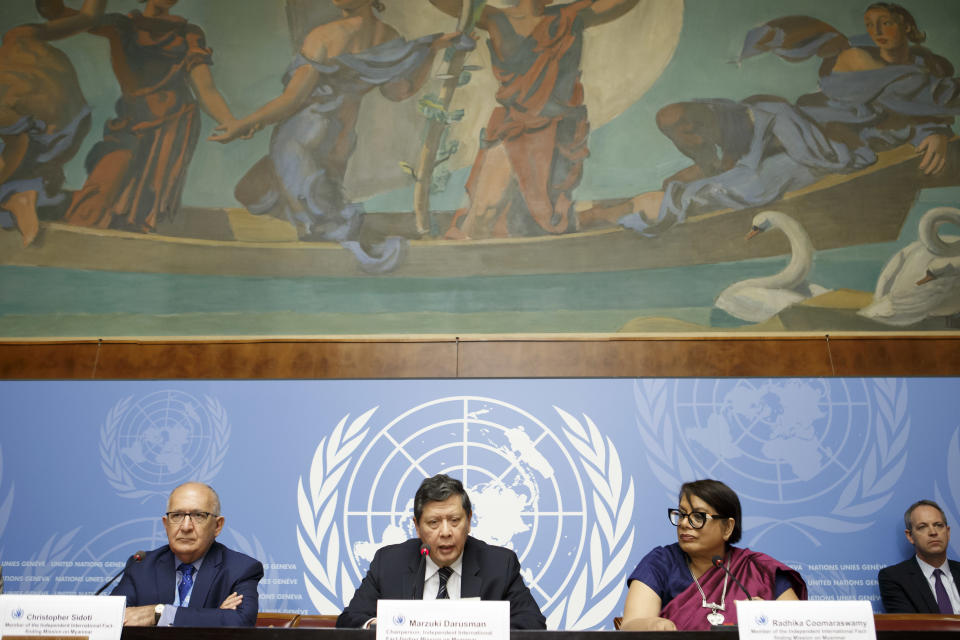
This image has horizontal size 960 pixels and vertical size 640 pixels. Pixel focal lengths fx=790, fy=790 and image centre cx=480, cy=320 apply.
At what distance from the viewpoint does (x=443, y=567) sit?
3.02 meters

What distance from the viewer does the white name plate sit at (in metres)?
2.12

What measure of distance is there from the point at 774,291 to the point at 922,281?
1.00 meters

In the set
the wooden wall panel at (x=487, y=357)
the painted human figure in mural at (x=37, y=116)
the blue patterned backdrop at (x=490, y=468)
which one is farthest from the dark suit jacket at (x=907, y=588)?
the painted human figure in mural at (x=37, y=116)

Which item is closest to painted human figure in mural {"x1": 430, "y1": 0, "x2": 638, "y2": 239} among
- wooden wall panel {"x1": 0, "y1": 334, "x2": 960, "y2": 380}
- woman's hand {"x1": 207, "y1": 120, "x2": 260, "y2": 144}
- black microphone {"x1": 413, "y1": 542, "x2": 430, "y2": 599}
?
wooden wall panel {"x1": 0, "y1": 334, "x2": 960, "y2": 380}

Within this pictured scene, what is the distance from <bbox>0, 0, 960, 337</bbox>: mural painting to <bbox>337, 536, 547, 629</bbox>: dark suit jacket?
2.43 m

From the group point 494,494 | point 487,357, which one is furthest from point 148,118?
point 494,494

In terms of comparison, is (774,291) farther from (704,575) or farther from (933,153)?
(704,575)

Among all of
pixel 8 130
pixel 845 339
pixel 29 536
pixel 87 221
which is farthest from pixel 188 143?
pixel 845 339

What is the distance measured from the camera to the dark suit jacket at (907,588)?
14.2 ft

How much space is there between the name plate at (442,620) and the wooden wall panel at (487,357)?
3026 millimetres

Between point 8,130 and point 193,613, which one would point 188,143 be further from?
point 193,613

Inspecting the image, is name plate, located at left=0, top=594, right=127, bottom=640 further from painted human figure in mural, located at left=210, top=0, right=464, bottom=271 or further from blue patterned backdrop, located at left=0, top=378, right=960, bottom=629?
painted human figure in mural, located at left=210, top=0, right=464, bottom=271

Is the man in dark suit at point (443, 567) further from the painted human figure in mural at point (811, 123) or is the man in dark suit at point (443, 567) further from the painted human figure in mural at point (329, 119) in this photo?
the painted human figure in mural at point (811, 123)

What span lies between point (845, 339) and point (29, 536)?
17.4ft
